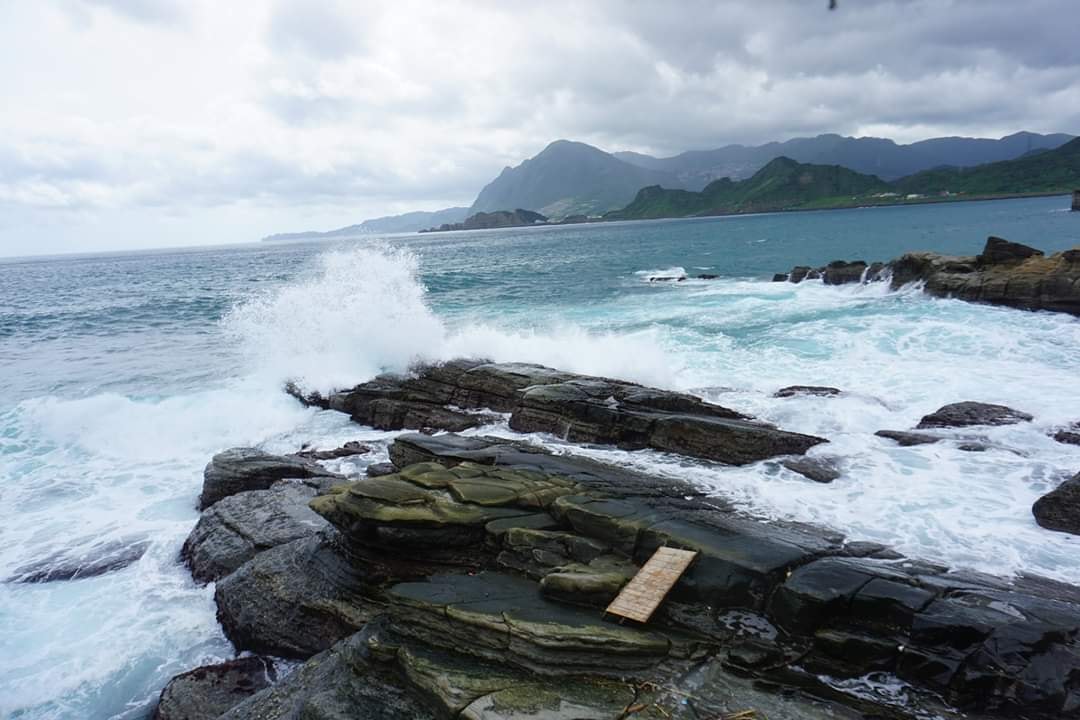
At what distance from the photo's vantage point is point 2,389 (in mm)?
24156

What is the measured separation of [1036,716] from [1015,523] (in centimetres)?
493

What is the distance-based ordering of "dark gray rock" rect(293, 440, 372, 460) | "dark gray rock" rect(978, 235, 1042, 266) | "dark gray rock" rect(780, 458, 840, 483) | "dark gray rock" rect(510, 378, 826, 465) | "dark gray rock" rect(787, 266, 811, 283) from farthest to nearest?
1. "dark gray rock" rect(787, 266, 811, 283)
2. "dark gray rock" rect(978, 235, 1042, 266)
3. "dark gray rock" rect(293, 440, 372, 460)
4. "dark gray rock" rect(510, 378, 826, 465)
5. "dark gray rock" rect(780, 458, 840, 483)

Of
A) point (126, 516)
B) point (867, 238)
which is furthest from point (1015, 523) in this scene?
point (867, 238)

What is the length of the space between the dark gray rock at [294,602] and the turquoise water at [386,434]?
1.99 ft

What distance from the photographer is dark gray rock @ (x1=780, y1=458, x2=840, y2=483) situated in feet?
37.7

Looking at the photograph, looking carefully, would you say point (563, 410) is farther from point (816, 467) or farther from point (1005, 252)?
point (1005, 252)

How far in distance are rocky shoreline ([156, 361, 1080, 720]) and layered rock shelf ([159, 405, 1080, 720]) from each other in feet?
0.08

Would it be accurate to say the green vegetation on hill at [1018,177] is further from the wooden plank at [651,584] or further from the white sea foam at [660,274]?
the wooden plank at [651,584]

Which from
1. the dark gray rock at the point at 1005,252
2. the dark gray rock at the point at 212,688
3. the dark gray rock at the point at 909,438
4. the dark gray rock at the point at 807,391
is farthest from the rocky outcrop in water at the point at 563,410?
the dark gray rock at the point at 1005,252

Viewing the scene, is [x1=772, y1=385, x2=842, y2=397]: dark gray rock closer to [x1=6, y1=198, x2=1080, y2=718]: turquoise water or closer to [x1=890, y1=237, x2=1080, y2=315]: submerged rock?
[x1=6, y1=198, x2=1080, y2=718]: turquoise water

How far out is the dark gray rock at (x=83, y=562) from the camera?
1091 cm

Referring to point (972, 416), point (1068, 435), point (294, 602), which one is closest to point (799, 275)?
point (972, 416)

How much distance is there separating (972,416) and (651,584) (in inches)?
450

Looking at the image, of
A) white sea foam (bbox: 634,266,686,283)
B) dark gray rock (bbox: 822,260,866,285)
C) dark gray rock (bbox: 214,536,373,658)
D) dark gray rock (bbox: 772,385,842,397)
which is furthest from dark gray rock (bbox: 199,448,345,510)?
white sea foam (bbox: 634,266,686,283)
